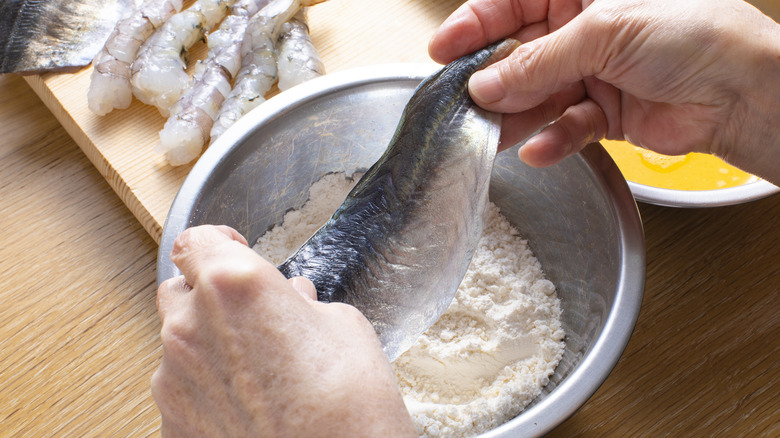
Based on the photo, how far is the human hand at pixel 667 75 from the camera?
714 mm

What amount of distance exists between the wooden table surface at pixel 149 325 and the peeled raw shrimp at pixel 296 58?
404 mm

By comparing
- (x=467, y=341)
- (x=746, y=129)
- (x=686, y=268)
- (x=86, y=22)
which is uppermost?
(x=86, y=22)

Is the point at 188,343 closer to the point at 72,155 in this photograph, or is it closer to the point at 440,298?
the point at 440,298

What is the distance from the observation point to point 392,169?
743 millimetres

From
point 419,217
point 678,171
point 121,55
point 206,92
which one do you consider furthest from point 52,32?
point 678,171

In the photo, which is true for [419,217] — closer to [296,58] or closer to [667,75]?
[667,75]

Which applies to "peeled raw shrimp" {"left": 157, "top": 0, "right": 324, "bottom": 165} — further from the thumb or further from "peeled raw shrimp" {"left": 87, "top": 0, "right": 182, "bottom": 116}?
the thumb


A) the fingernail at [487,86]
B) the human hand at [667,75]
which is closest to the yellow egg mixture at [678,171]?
the human hand at [667,75]

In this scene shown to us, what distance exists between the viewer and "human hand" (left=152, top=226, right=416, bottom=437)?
1.62ft

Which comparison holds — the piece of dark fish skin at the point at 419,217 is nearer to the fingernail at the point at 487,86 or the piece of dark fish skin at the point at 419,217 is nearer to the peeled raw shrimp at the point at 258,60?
the fingernail at the point at 487,86

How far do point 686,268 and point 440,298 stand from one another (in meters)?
0.46

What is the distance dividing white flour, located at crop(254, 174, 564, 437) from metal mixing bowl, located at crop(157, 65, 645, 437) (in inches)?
1.2

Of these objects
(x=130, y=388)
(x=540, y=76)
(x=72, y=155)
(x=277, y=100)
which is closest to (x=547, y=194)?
(x=540, y=76)

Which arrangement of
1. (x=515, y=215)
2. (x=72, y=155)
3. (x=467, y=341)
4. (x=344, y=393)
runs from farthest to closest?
(x=72, y=155) < (x=515, y=215) < (x=467, y=341) < (x=344, y=393)
